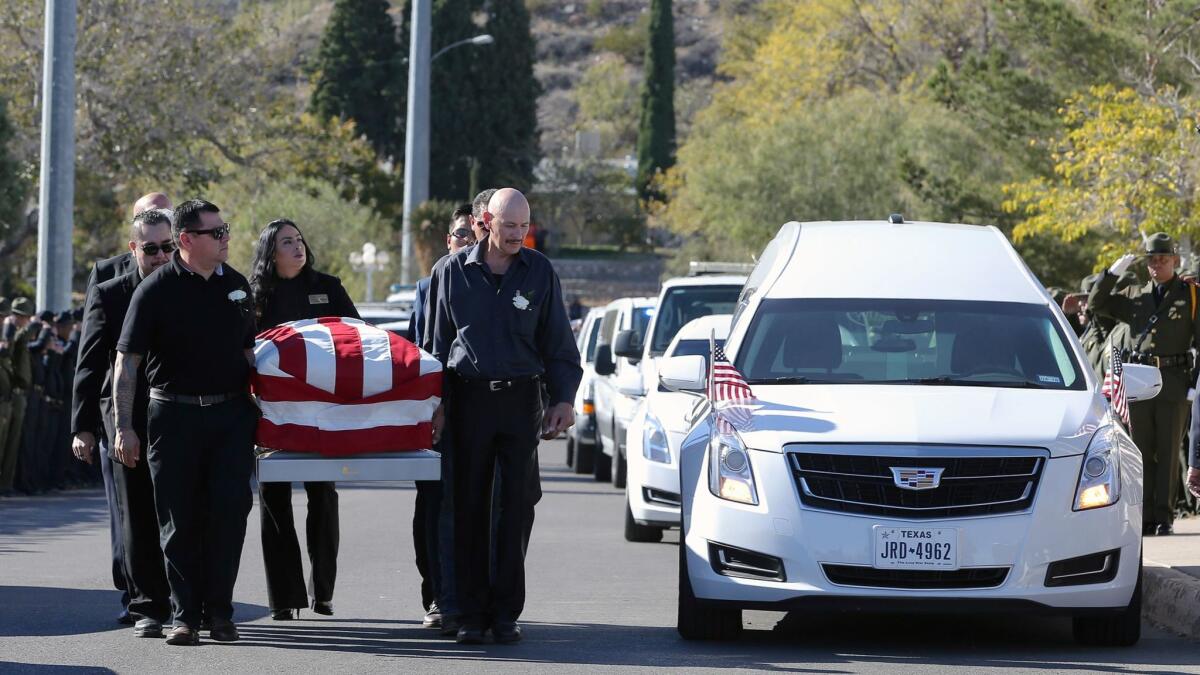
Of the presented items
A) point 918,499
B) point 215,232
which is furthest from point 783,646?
point 215,232

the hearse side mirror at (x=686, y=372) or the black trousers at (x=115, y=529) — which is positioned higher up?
the hearse side mirror at (x=686, y=372)

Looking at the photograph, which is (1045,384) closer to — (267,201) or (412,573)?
(412,573)

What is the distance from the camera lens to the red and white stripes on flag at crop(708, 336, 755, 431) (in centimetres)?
923

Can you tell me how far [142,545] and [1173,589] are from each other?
5.07 metres

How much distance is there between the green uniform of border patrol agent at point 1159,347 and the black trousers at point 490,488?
6101 millimetres

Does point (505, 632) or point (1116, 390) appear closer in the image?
point (505, 632)

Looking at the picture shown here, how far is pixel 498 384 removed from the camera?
9.04 m

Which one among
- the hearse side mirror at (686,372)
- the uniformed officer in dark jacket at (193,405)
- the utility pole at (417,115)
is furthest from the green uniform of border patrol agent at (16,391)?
the utility pole at (417,115)

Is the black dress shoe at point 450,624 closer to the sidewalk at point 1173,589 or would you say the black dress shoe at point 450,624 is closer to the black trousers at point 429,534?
the black trousers at point 429,534

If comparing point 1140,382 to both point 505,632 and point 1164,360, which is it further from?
point 1164,360

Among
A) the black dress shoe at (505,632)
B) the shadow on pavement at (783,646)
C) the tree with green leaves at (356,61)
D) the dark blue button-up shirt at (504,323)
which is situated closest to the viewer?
the shadow on pavement at (783,646)

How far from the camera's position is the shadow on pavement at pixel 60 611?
31.2 feet

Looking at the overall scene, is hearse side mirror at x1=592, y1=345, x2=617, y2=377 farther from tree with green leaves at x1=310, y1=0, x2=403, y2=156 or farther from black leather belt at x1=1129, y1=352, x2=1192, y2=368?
tree with green leaves at x1=310, y1=0, x2=403, y2=156

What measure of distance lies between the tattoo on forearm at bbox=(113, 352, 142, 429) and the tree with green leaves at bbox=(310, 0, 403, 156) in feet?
277
